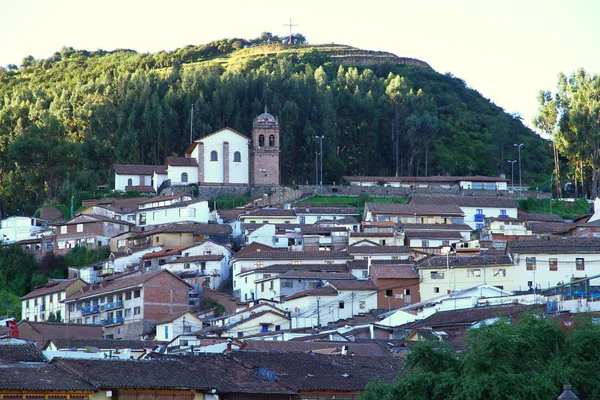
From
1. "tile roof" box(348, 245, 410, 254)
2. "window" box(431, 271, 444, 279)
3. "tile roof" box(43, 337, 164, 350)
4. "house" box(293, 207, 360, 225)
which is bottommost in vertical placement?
"tile roof" box(43, 337, 164, 350)

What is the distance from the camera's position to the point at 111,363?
3303 centimetres

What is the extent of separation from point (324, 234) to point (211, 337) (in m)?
28.4

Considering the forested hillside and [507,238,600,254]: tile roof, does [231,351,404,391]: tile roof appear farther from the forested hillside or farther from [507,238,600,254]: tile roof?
the forested hillside

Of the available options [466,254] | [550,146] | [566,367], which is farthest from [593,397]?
[550,146]

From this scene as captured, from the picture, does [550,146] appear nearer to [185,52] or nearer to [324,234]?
[324,234]

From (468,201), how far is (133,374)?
56.7 metres

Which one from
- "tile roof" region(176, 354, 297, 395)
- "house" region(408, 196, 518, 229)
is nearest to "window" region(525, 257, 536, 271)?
"house" region(408, 196, 518, 229)

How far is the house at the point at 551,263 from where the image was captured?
6356 centimetres

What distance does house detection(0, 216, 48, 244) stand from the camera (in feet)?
273

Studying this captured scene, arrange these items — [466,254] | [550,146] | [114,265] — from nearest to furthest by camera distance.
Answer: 1. [466,254]
2. [114,265]
3. [550,146]

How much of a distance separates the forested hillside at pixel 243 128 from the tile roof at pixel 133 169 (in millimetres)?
1882

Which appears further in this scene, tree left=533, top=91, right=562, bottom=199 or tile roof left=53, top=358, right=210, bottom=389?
tree left=533, top=91, right=562, bottom=199

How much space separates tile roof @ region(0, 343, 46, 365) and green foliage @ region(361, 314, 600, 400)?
357 inches

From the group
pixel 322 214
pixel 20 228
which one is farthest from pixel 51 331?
pixel 322 214
